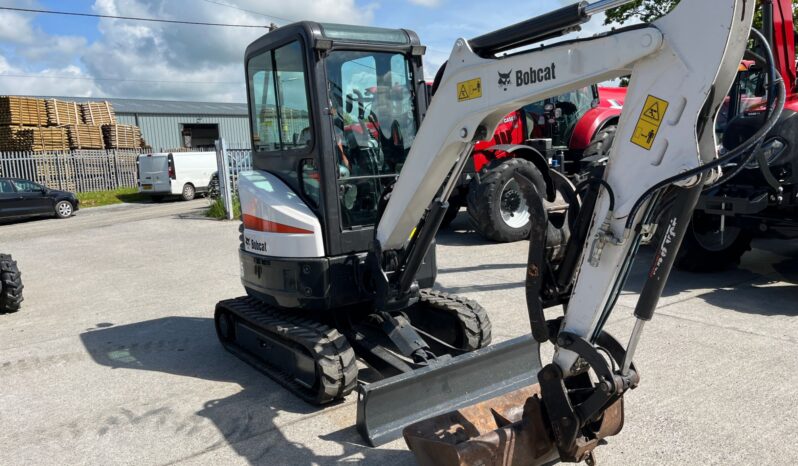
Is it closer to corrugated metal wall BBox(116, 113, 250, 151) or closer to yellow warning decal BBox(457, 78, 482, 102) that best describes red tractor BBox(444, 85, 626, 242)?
yellow warning decal BBox(457, 78, 482, 102)

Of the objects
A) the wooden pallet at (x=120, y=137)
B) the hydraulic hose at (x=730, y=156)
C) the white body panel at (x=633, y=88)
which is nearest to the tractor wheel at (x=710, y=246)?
the white body panel at (x=633, y=88)

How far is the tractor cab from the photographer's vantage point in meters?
4.58

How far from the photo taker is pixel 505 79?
11.1 feet

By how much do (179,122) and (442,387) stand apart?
124ft

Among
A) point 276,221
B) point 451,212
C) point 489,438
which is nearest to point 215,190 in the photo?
point 451,212

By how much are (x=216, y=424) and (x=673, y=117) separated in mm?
3399

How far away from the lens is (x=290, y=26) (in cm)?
468

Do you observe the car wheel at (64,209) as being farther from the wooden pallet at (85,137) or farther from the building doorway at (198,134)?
the building doorway at (198,134)

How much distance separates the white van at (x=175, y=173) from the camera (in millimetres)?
21625

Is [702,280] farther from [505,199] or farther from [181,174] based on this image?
[181,174]

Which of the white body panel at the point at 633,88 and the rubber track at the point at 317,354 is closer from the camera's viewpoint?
the white body panel at the point at 633,88

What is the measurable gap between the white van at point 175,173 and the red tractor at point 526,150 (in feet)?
42.8

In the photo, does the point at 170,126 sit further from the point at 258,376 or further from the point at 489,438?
the point at 489,438

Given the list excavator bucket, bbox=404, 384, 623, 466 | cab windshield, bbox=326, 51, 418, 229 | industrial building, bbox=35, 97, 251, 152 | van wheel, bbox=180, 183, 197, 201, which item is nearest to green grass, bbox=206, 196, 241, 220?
van wheel, bbox=180, 183, 197, 201
